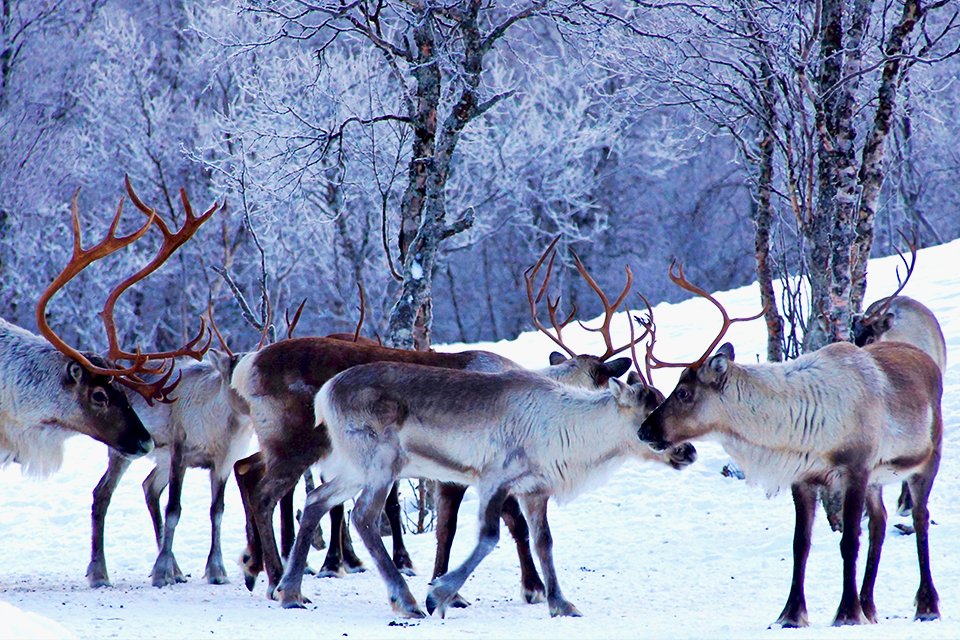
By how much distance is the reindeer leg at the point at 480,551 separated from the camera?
545 centimetres

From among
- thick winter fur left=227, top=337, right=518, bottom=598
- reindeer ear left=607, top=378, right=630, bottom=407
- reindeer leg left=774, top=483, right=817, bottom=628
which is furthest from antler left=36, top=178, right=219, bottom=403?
reindeer leg left=774, top=483, right=817, bottom=628

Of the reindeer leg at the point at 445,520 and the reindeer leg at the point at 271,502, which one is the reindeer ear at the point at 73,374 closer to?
the reindeer leg at the point at 271,502

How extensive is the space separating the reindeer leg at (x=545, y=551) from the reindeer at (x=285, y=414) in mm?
456

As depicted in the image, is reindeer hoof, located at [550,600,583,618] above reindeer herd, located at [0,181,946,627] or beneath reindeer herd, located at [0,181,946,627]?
beneath

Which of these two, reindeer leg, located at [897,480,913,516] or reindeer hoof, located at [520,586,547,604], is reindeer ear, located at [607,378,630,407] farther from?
reindeer leg, located at [897,480,913,516]

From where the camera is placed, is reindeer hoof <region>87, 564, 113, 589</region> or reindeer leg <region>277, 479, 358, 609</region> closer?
reindeer leg <region>277, 479, 358, 609</region>

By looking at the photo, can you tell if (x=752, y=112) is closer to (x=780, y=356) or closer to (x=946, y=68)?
(x=780, y=356)

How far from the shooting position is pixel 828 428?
5355 mm

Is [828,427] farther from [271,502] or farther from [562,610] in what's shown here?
[271,502]

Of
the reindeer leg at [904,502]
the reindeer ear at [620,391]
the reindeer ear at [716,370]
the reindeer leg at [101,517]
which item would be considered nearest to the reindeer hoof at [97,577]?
the reindeer leg at [101,517]

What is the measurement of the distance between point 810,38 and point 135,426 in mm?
4897

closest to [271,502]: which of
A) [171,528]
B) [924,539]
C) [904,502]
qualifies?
[171,528]

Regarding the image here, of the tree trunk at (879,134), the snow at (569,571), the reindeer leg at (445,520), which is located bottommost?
the snow at (569,571)

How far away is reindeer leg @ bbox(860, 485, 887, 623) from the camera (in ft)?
17.4
